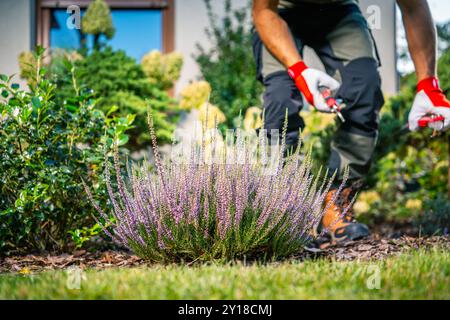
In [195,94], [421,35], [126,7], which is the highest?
[126,7]

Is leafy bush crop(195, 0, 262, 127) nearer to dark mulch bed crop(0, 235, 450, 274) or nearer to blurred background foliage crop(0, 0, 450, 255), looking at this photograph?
blurred background foliage crop(0, 0, 450, 255)

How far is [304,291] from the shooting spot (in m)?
1.92

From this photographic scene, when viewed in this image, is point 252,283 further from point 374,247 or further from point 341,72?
point 341,72

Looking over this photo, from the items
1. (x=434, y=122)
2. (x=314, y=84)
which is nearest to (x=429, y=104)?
(x=434, y=122)

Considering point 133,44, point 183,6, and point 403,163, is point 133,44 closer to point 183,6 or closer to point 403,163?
point 183,6

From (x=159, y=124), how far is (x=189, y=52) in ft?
5.98

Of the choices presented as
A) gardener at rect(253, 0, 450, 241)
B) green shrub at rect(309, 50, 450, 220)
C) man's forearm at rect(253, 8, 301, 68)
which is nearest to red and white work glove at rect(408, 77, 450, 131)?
gardener at rect(253, 0, 450, 241)

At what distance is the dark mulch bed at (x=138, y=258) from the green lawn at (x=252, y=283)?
50 centimetres

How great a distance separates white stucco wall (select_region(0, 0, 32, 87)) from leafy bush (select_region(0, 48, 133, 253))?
3556 mm

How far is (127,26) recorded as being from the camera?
6.98 meters

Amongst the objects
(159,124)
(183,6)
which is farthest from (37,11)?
(159,124)

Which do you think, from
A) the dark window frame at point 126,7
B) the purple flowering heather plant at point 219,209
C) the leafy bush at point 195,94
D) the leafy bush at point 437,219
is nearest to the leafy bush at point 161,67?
the leafy bush at point 195,94

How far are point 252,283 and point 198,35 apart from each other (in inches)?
204

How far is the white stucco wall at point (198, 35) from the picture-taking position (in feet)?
22.3
